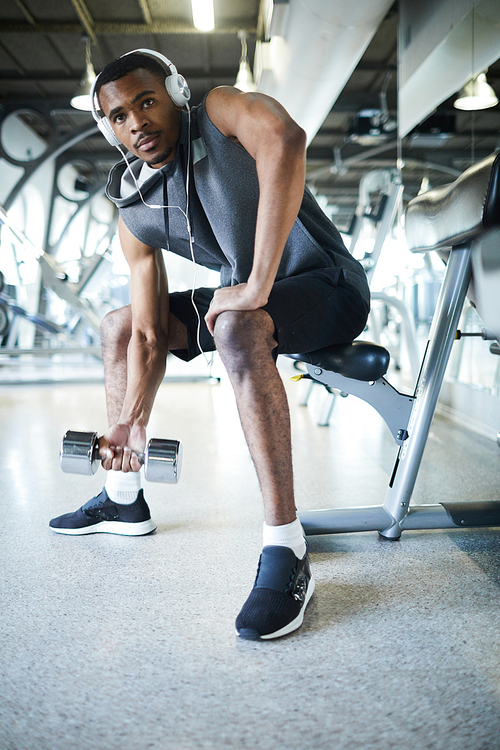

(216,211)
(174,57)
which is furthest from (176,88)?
(174,57)

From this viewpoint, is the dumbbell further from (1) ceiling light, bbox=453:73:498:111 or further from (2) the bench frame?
(1) ceiling light, bbox=453:73:498:111

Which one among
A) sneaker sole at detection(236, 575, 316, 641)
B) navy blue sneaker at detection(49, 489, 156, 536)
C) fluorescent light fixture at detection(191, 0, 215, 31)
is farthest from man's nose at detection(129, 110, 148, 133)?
fluorescent light fixture at detection(191, 0, 215, 31)

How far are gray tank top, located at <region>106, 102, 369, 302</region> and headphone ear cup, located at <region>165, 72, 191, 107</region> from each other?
0.14 feet

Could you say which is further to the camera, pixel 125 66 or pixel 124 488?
pixel 124 488

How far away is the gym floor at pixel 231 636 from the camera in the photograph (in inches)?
27.0

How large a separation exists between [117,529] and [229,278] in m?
0.71

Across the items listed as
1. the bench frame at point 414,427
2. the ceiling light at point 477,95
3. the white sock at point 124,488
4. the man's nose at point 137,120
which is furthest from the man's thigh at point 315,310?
the ceiling light at point 477,95

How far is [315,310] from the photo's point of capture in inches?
42.1

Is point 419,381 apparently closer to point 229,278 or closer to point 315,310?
point 315,310

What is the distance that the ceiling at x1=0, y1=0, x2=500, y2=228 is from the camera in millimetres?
3197

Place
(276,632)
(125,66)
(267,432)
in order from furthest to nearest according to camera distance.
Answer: (125,66) → (267,432) → (276,632)

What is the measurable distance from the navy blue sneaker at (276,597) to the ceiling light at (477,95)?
2334 millimetres

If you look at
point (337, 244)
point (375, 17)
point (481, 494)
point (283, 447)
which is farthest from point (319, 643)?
point (375, 17)

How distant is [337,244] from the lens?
124cm
